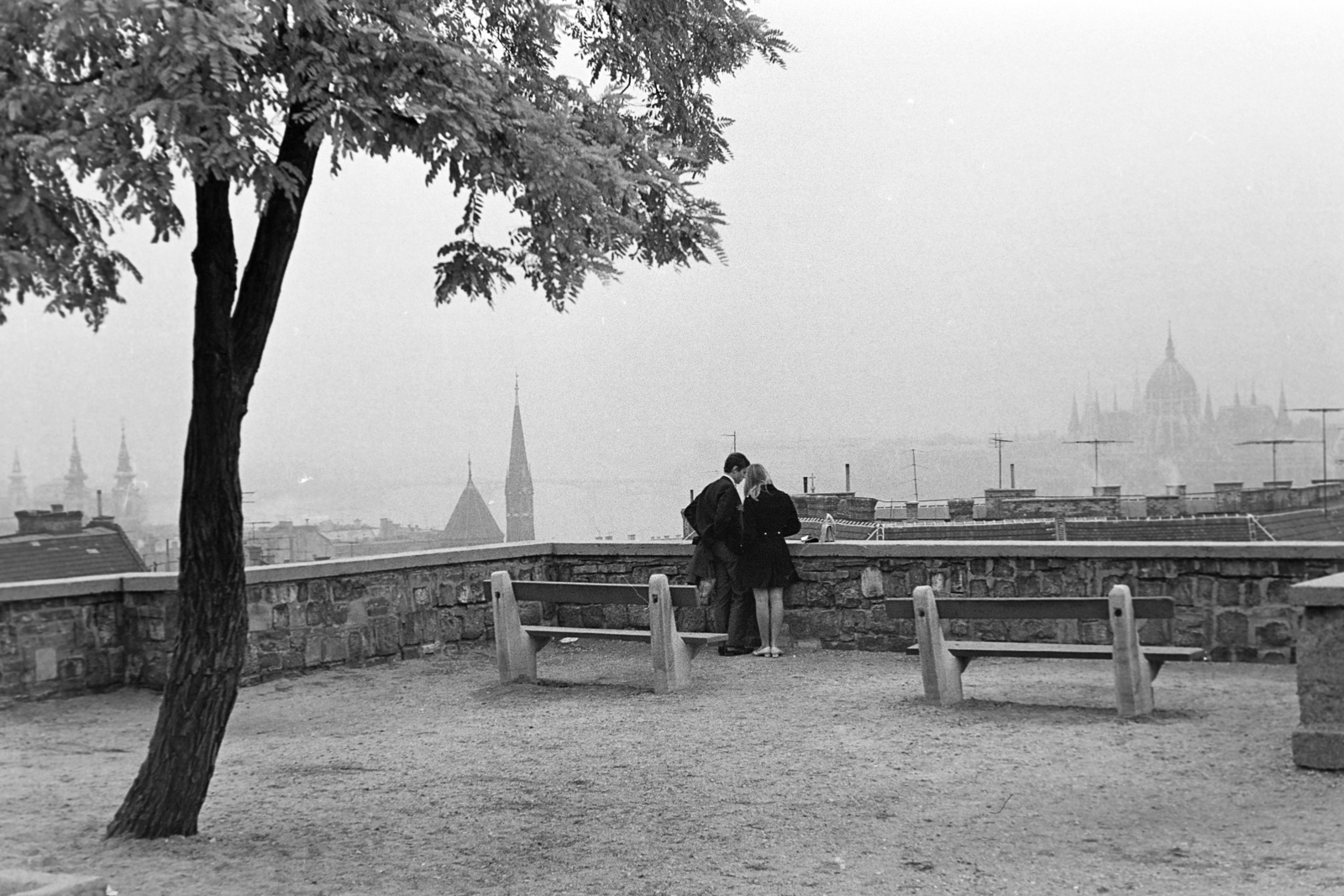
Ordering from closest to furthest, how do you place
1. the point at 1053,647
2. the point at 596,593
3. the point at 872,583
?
1. the point at 1053,647
2. the point at 596,593
3. the point at 872,583

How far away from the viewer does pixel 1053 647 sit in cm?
820

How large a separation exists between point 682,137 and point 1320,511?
40471mm

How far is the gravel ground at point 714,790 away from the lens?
5.02 meters

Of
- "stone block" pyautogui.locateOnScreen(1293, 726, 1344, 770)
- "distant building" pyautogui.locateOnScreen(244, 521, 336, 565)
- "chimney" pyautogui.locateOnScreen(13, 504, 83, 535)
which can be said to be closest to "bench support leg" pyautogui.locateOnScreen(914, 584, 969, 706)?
"stone block" pyautogui.locateOnScreen(1293, 726, 1344, 770)

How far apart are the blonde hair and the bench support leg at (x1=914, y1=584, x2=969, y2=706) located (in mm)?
2592

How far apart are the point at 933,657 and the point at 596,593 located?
2.32 m

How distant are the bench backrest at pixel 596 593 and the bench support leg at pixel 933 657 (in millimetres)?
1620

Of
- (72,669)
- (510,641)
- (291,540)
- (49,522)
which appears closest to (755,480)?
(510,641)

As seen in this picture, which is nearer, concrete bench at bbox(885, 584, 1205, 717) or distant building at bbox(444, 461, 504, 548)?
concrete bench at bbox(885, 584, 1205, 717)

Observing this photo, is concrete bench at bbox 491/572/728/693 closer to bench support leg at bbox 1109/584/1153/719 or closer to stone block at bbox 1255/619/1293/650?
bench support leg at bbox 1109/584/1153/719

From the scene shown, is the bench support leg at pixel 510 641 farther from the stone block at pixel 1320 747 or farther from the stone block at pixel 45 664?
the stone block at pixel 1320 747

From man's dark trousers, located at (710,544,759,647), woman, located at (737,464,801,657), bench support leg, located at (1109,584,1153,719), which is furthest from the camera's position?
man's dark trousers, located at (710,544,759,647)

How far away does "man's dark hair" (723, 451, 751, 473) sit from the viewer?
35.4 feet

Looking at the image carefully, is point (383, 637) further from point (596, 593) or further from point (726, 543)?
point (726, 543)
